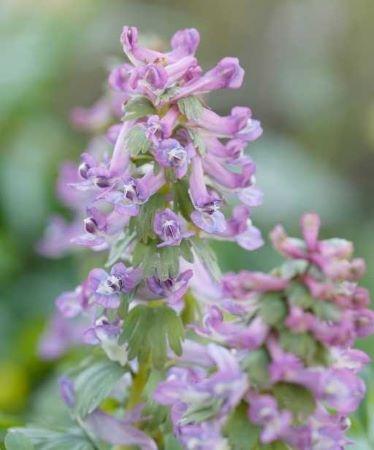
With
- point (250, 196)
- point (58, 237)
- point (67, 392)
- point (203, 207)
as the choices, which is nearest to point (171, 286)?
point (203, 207)

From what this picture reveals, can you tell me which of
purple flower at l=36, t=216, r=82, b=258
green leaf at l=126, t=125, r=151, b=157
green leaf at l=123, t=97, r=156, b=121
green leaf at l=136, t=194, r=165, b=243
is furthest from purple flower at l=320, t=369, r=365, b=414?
purple flower at l=36, t=216, r=82, b=258

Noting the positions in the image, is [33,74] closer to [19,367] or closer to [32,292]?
[32,292]

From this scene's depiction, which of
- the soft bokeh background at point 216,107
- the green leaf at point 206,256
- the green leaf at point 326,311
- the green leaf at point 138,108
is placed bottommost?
the soft bokeh background at point 216,107

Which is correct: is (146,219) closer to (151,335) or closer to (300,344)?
(151,335)

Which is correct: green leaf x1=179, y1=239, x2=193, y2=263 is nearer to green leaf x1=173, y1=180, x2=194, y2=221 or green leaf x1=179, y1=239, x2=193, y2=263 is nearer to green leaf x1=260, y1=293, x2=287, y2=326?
green leaf x1=173, y1=180, x2=194, y2=221

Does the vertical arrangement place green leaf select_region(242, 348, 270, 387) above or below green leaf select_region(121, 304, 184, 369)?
above

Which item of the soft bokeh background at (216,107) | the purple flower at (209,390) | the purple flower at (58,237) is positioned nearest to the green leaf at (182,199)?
the purple flower at (209,390)

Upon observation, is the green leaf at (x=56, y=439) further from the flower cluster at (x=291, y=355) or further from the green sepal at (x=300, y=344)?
the green sepal at (x=300, y=344)
